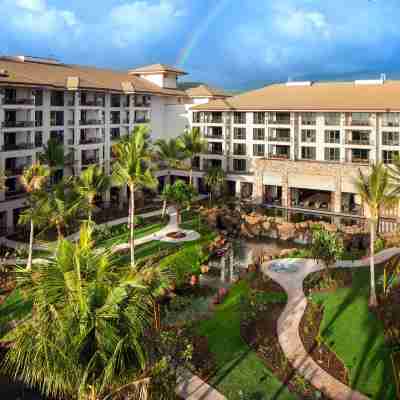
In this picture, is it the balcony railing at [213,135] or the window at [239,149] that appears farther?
the balcony railing at [213,135]

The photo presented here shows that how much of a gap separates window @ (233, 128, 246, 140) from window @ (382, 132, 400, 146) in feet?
57.9

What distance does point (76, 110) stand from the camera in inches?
2079

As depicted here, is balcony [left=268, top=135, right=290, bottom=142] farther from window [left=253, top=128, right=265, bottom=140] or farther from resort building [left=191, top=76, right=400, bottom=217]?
window [left=253, top=128, right=265, bottom=140]

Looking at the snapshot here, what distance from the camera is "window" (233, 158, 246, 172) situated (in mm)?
64062

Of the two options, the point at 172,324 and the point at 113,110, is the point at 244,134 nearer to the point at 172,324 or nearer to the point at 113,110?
the point at 113,110

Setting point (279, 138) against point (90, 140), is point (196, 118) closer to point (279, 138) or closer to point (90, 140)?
point (279, 138)

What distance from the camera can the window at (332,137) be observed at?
56625mm

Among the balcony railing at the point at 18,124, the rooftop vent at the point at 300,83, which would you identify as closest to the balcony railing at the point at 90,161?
the balcony railing at the point at 18,124

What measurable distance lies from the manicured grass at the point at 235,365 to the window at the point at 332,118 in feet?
115

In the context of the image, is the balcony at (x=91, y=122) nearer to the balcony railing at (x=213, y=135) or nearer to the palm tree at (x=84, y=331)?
the balcony railing at (x=213, y=135)

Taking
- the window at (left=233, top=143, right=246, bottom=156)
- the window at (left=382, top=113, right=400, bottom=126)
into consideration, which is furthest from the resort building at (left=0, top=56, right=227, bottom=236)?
the window at (left=382, top=113, right=400, bottom=126)

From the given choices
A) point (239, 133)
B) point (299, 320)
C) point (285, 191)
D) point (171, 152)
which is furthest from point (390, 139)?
point (299, 320)

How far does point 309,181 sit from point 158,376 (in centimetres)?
4712

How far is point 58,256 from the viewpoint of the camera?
10422 mm
